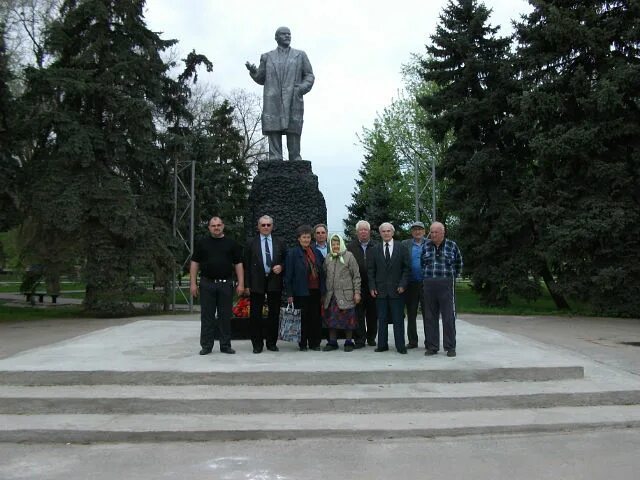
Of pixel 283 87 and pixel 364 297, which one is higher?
pixel 283 87

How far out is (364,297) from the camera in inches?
296

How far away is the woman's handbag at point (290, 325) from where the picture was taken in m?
7.16

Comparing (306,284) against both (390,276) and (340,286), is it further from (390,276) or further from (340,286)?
(390,276)

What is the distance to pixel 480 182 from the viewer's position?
19.9 m

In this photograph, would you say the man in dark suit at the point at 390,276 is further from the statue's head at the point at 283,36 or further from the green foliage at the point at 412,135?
the green foliage at the point at 412,135

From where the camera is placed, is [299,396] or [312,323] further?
[312,323]

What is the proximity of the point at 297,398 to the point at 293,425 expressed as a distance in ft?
1.49

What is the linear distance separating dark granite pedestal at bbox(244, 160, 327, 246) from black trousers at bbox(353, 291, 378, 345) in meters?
1.60

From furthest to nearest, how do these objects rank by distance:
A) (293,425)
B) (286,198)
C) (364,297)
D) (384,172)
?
1. (384,172)
2. (286,198)
3. (364,297)
4. (293,425)

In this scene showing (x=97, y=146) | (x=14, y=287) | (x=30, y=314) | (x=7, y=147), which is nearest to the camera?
(x=7, y=147)

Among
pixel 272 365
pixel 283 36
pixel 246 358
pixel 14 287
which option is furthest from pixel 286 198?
pixel 14 287

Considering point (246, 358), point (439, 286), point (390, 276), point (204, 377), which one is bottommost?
point (204, 377)

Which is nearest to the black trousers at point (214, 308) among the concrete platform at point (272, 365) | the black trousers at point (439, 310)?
the concrete platform at point (272, 365)

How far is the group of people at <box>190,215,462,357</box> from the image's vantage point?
6.86 meters
